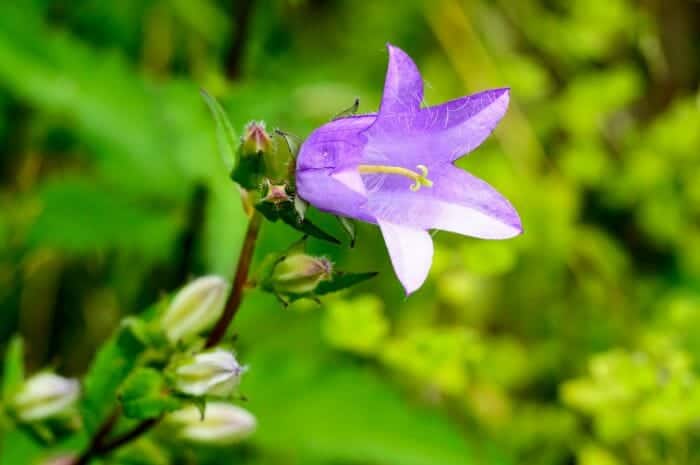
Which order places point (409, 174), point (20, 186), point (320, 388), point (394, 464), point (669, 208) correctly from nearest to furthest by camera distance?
point (409, 174)
point (394, 464)
point (320, 388)
point (20, 186)
point (669, 208)

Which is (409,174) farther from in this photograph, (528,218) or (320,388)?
(528,218)

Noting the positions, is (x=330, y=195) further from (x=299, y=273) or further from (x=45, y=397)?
(x=45, y=397)

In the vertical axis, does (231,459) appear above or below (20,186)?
below

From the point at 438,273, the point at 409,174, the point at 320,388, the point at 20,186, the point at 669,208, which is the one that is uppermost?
the point at 669,208

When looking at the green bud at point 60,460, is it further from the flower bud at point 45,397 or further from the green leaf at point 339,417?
the green leaf at point 339,417

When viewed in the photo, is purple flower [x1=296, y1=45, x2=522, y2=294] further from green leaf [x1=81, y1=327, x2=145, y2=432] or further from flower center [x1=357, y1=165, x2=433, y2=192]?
green leaf [x1=81, y1=327, x2=145, y2=432]

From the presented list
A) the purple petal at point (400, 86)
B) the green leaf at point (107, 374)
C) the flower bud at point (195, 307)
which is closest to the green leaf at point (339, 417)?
the green leaf at point (107, 374)

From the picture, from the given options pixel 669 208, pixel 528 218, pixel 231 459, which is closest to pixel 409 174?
pixel 231 459

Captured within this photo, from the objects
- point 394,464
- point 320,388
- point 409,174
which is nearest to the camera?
point 409,174
